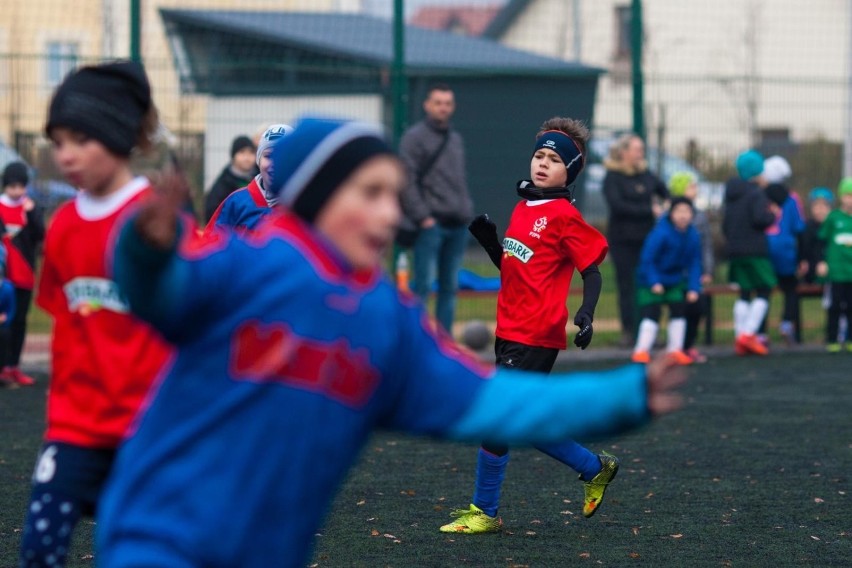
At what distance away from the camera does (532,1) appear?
16.7m

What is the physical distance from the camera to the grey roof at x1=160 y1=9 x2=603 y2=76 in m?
15.0

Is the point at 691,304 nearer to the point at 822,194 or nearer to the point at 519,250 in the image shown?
the point at 822,194

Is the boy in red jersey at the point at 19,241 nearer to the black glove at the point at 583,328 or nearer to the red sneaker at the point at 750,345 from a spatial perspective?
the black glove at the point at 583,328

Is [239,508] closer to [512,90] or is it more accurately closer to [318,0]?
[512,90]

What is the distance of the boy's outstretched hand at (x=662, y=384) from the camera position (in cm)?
281

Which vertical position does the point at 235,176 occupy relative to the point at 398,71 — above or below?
below

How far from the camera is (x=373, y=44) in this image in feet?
50.4

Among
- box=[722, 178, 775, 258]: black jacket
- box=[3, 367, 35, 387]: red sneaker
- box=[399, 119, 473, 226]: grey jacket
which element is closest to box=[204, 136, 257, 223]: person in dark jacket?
box=[399, 119, 473, 226]: grey jacket

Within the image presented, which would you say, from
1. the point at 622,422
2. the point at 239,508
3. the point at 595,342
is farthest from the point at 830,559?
the point at 595,342

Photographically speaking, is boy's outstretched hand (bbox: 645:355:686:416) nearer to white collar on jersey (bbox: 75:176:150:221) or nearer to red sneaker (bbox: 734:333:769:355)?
white collar on jersey (bbox: 75:176:150:221)

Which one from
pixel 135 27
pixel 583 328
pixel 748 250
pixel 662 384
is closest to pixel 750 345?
pixel 748 250

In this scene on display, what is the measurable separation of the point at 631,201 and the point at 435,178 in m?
2.31

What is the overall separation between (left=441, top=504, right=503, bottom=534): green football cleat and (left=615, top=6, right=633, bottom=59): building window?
1064cm

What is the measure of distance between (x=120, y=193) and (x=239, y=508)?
56.8 inches
